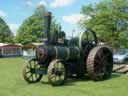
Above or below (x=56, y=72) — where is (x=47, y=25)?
above

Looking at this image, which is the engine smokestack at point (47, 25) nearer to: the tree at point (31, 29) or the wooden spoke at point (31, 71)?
the wooden spoke at point (31, 71)

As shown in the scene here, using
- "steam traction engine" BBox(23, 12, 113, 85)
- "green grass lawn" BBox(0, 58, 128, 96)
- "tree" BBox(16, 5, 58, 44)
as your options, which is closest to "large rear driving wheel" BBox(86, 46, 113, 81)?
"steam traction engine" BBox(23, 12, 113, 85)

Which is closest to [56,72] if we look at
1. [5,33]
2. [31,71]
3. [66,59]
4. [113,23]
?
[66,59]

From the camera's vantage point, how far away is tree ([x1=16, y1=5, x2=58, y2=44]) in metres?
86.1

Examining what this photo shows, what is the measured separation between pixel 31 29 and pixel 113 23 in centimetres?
4799

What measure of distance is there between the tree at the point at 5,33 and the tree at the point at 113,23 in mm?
56057

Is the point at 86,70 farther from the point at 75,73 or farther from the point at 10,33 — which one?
the point at 10,33

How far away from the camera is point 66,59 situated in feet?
43.0

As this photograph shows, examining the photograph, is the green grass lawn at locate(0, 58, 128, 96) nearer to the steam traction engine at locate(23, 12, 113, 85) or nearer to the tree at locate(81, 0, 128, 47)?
the steam traction engine at locate(23, 12, 113, 85)

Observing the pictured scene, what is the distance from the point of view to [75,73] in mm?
13820

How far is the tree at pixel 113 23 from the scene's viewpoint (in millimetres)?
41156

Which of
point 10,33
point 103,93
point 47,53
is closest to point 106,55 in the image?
point 47,53

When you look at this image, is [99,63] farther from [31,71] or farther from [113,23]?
[113,23]

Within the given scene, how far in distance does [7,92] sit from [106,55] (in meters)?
5.57
